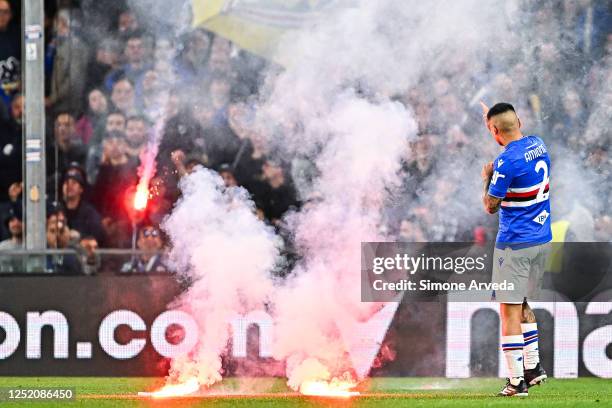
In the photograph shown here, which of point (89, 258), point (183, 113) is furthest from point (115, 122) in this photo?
point (89, 258)

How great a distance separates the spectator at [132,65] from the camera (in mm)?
10953

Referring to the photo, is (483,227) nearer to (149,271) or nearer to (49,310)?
(149,271)

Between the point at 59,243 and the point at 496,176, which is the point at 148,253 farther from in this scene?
the point at 496,176

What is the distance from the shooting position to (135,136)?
1095 cm

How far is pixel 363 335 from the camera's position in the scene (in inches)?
395

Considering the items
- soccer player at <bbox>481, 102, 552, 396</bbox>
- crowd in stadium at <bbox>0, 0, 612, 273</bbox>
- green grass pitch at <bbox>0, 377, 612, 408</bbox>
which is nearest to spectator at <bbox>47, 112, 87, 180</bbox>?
crowd in stadium at <bbox>0, 0, 612, 273</bbox>

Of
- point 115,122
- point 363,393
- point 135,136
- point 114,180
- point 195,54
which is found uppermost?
point 195,54

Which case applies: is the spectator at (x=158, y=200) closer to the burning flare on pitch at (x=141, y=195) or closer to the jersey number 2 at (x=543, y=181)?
the burning flare on pitch at (x=141, y=195)

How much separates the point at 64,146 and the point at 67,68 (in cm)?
72

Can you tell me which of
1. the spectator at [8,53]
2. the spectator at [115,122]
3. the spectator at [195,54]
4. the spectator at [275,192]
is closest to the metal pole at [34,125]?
the spectator at [8,53]

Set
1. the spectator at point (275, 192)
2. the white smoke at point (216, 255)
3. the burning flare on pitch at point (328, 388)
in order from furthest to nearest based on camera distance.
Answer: the spectator at point (275, 192)
the white smoke at point (216, 255)
the burning flare on pitch at point (328, 388)

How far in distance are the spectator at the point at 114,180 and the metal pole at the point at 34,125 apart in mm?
523

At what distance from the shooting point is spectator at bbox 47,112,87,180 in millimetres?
10891

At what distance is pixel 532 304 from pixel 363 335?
4.73 ft
